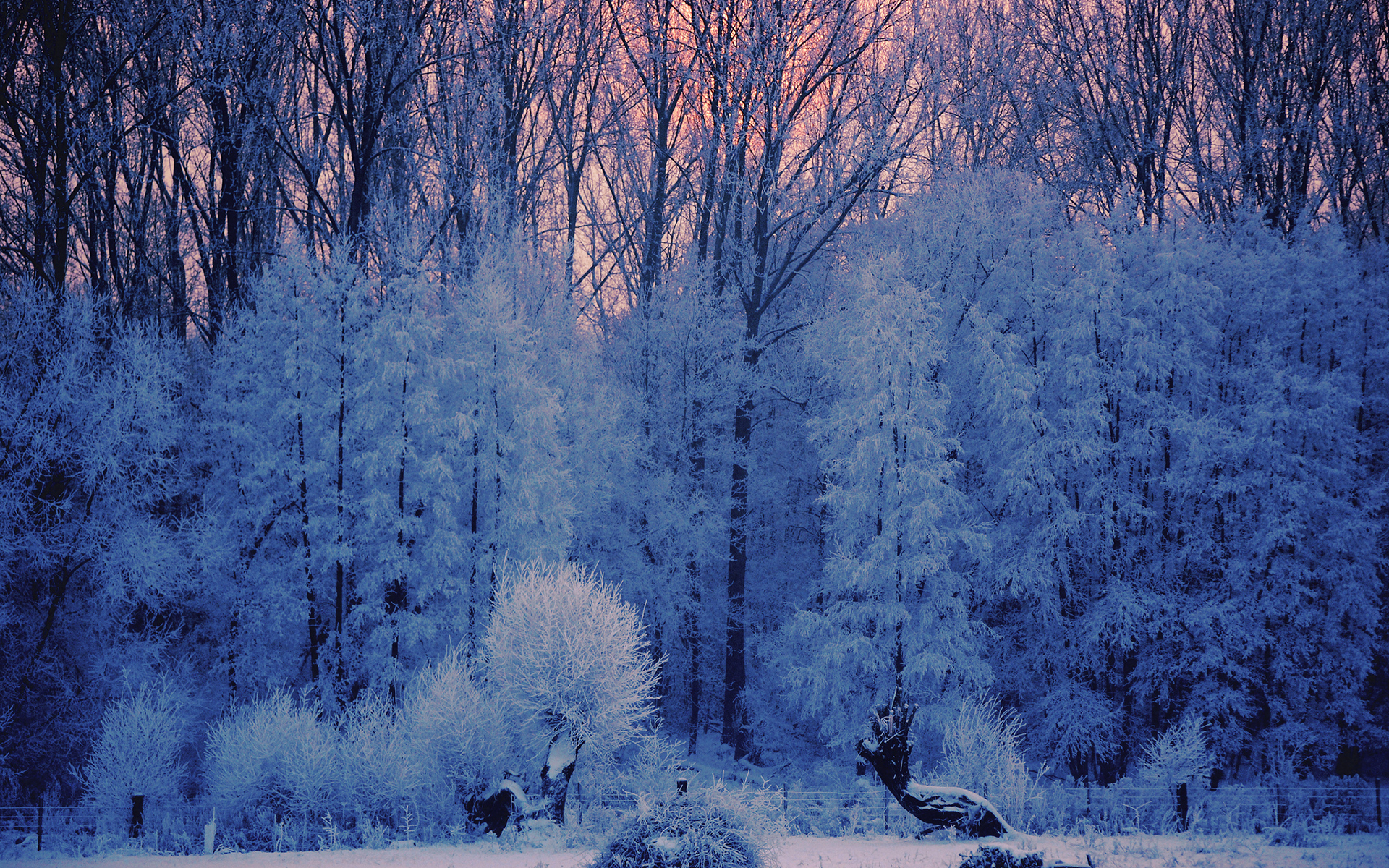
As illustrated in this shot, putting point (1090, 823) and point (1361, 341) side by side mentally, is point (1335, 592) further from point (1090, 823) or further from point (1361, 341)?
point (1090, 823)

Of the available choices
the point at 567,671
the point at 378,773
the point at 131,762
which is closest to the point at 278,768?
the point at 378,773

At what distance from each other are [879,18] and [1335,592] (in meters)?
19.7

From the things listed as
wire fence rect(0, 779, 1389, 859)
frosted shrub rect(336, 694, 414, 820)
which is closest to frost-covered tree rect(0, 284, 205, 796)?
wire fence rect(0, 779, 1389, 859)

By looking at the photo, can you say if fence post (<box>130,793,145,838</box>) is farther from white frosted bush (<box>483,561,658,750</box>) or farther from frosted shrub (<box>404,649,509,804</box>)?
white frosted bush (<box>483,561,658,750</box>)

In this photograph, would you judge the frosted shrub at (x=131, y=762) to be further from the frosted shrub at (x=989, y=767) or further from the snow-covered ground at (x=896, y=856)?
the frosted shrub at (x=989, y=767)

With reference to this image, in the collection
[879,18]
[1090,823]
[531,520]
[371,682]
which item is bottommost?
[1090,823]

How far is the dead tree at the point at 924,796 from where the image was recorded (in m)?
13.9

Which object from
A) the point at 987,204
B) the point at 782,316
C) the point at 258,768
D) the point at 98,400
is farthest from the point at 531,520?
the point at 987,204

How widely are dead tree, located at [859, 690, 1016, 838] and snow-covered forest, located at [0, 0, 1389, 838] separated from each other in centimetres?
458

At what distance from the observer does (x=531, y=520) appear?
2183 centimetres

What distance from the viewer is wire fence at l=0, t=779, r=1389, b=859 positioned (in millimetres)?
14305

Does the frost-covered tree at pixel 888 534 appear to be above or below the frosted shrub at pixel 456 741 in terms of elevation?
above

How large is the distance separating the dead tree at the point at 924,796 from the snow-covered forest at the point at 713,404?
4581mm

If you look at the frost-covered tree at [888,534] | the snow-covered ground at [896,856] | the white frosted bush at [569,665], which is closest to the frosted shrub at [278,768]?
the snow-covered ground at [896,856]
